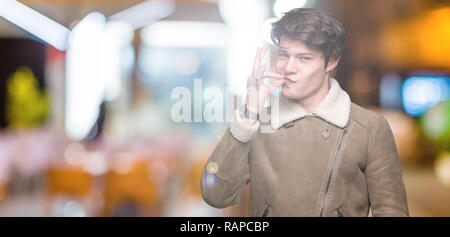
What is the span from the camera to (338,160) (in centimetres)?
98

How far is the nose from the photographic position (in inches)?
39.5

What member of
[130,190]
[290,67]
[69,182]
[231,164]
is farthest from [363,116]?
[69,182]

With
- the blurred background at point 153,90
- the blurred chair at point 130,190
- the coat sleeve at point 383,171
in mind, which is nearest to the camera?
the coat sleeve at point 383,171

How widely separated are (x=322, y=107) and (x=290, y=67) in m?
0.12

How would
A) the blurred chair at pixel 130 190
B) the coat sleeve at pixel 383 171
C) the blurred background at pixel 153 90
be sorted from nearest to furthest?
the coat sleeve at pixel 383 171
the blurred background at pixel 153 90
the blurred chair at pixel 130 190

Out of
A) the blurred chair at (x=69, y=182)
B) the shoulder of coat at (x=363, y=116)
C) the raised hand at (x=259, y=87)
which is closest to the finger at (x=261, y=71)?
the raised hand at (x=259, y=87)

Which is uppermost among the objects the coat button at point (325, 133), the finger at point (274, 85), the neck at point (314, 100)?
the finger at point (274, 85)

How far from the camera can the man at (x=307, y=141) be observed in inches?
38.8

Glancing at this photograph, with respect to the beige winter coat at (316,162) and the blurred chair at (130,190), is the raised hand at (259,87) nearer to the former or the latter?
the beige winter coat at (316,162)

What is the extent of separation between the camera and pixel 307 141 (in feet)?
3.31

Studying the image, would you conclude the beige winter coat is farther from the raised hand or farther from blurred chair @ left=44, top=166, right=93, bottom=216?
blurred chair @ left=44, top=166, right=93, bottom=216

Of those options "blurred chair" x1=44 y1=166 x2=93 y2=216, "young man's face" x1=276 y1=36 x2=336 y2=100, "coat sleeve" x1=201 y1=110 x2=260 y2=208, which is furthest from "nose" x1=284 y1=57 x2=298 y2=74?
"blurred chair" x1=44 y1=166 x2=93 y2=216

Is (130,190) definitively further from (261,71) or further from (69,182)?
(261,71)
